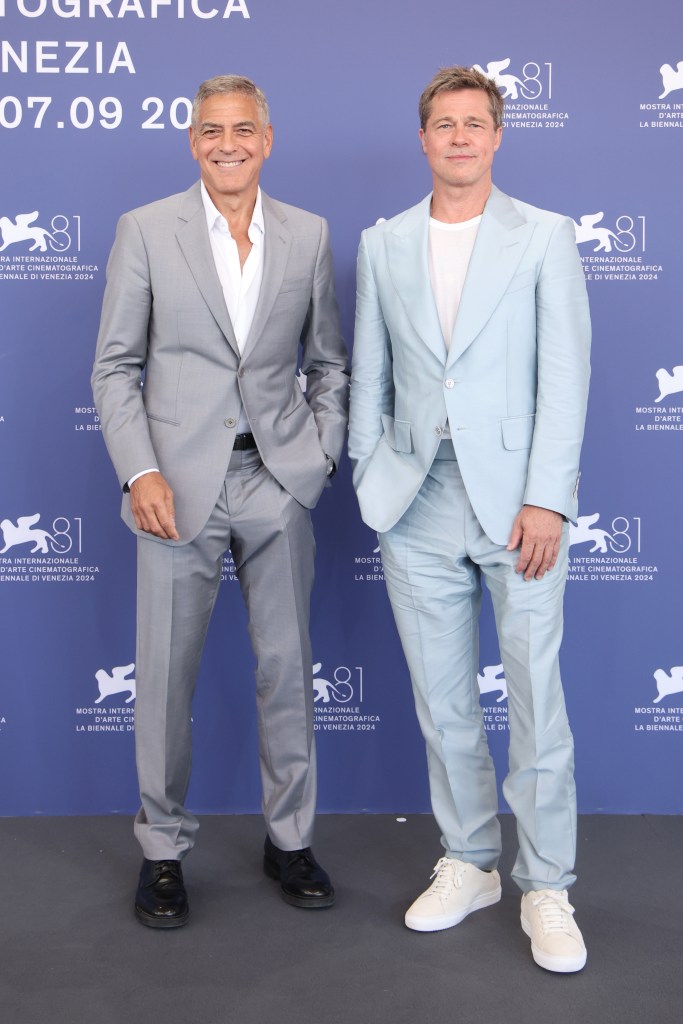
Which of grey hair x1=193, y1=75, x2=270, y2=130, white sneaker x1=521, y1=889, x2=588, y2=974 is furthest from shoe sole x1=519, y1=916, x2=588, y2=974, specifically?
grey hair x1=193, y1=75, x2=270, y2=130

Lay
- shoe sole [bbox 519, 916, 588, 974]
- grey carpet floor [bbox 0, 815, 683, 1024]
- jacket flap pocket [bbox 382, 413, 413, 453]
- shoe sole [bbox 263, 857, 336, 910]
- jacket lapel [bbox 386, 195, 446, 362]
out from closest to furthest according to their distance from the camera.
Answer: grey carpet floor [bbox 0, 815, 683, 1024], shoe sole [bbox 519, 916, 588, 974], jacket lapel [bbox 386, 195, 446, 362], jacket flap pocket [bbox 382, 413, 413, 453], shoe sole [bbox 263, 857, 336, 910]

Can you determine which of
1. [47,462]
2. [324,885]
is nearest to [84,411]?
[47,462]

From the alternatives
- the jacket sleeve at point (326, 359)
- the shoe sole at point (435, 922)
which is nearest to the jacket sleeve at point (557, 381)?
the jacket sleeve at point (326, 359)

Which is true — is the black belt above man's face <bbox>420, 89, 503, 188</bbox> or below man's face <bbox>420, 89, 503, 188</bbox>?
below

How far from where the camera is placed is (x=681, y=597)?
3342mm

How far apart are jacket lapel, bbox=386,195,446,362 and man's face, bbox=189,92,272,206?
0.39 m

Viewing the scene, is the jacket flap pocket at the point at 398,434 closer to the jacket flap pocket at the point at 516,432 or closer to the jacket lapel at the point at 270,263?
the jacket flap pocket at the point at 516,432

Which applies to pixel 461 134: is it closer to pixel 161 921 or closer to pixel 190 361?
pixel 190 361

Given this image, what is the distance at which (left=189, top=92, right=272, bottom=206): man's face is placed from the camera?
99.9 inches

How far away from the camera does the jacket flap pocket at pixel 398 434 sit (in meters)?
2.62

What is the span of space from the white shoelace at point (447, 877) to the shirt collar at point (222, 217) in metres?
1.69

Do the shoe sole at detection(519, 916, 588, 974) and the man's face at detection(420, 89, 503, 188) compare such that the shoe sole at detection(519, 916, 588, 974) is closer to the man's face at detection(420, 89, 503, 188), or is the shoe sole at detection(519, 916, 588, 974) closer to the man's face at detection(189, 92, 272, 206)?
the man's face at detection(420, 89, 503, 188)

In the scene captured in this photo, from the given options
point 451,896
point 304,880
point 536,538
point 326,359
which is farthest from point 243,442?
point 451,896

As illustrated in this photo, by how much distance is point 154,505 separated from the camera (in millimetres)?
2531
